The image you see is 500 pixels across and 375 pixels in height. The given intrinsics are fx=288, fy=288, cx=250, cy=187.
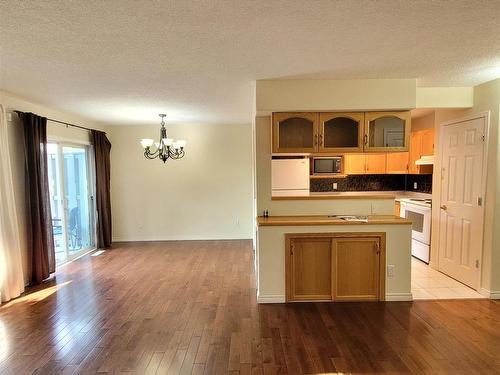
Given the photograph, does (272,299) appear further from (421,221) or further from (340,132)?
(421,221)

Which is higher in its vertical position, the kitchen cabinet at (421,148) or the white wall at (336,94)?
the white wall at (336,94)

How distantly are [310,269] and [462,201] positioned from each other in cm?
214

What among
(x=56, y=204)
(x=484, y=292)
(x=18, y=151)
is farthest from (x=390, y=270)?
(x=56, y=204)

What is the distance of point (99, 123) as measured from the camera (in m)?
5.62

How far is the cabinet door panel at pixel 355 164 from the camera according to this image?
549 centimetres

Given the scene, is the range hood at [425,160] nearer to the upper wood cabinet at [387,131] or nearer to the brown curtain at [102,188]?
the upper wood cabinet at [387,131]

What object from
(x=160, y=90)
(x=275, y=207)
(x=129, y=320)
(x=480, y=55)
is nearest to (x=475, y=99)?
(x=480, y=55)

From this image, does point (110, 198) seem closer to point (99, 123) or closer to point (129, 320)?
point (99, 123)

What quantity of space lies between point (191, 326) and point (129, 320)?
0.65 metres

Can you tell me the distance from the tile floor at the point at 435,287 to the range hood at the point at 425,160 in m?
1.64

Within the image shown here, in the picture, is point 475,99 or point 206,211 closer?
point 475,99

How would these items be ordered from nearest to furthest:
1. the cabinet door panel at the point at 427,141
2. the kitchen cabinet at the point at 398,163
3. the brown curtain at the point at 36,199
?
the brown curtain at the point at 36,199 < the cabinet door panel at the point at 427,141 < the kitchen cabinet at the point at 398,163

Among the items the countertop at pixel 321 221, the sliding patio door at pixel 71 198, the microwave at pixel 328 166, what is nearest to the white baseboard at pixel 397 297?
the countertop at pixel 321 221

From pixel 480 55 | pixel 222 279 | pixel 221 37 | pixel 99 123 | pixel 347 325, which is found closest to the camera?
pixel 221 37
